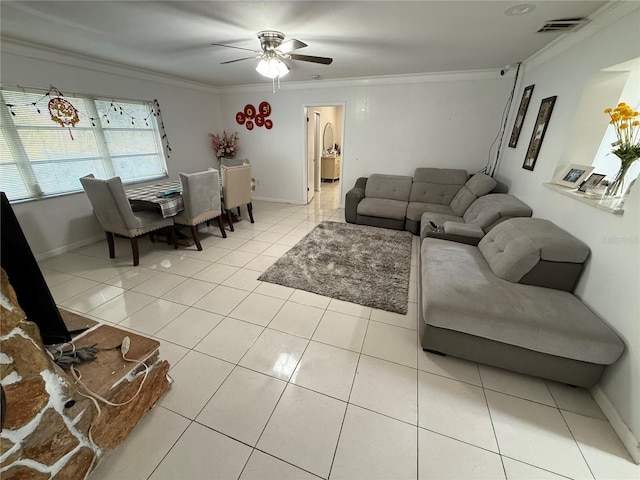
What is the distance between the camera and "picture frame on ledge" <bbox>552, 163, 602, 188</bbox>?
2012mm

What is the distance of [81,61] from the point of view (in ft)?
9.89

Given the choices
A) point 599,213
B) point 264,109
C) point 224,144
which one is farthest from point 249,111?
point 599,213

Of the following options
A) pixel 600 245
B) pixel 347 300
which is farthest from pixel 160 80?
pixel 600 245

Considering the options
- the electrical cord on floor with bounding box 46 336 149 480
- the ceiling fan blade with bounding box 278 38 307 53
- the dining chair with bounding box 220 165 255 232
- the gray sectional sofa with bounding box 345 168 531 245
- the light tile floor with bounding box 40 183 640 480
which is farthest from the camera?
the dining chair with bounding box 220 165 255 232

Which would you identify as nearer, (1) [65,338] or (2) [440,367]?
(1) [65,338]

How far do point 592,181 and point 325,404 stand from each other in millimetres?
2503

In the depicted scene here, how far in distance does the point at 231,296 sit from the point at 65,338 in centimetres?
125

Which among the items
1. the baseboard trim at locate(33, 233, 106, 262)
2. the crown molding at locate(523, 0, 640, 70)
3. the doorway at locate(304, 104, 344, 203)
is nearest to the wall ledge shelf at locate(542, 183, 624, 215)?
the crown molding at locate(523, 0, 640, 70)

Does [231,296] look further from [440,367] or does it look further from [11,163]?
[11,163]

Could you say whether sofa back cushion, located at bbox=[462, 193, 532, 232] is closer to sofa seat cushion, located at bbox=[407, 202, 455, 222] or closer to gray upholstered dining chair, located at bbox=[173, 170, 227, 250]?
sofa seat cushion, located at bbox=[407, 202, 455, 222]

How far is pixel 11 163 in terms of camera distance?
2.64 m

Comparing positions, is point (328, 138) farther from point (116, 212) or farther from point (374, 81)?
point (116, 212)

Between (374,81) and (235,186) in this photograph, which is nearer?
(235,186)

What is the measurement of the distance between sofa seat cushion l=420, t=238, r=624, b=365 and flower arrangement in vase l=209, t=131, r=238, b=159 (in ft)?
15.7
